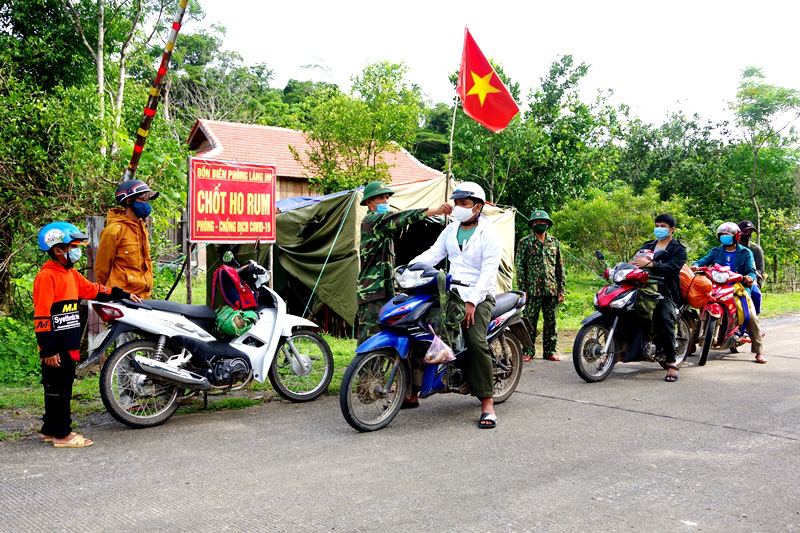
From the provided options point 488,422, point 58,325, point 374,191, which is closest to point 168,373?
point 58,325

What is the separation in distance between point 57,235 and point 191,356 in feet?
4.30

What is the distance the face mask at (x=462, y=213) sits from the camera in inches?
204

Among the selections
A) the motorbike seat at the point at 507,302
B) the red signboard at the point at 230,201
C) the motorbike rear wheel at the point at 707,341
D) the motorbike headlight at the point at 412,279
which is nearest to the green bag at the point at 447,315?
the motorbike headlight at the point at 412,279

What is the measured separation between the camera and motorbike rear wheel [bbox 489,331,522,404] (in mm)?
5730

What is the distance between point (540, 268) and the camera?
8117mm

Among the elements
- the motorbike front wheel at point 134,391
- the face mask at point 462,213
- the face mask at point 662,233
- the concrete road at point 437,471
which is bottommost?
the concrete road at point 437,471

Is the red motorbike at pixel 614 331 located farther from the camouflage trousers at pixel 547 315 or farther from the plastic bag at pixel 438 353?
the plastic bag at pixel 438 353

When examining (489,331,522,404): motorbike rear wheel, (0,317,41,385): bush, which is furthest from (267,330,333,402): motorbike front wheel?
(0,317,41,385): bush

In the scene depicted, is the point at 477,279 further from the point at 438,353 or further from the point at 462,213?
the point at 438,353

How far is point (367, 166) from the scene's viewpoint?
16047 millimetres

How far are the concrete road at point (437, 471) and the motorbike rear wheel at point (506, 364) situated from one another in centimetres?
15

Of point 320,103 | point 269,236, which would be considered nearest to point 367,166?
point 320,103

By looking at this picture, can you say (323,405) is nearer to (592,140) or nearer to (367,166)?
(367,166)

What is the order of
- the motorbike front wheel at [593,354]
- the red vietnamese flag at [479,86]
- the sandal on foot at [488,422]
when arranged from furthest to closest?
the red vietnamese flag at [479,86] < the motorbike front wheel at [593,354] < the sandal on foot at [488,422]
